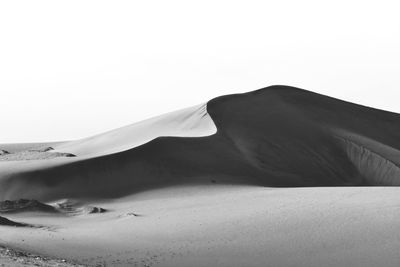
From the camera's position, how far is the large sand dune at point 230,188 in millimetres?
13734

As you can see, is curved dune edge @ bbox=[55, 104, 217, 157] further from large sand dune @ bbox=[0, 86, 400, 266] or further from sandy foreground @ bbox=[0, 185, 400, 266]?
sandy foreground @ bbox=[0, 185, 400, 266]

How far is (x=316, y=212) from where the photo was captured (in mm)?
15820

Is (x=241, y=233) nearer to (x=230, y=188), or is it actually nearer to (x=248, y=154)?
(x=230, y=188)

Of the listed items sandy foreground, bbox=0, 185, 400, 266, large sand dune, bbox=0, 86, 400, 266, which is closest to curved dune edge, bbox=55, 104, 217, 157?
large sand dune, bbox=0, 86, 400, 266

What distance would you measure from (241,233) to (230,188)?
7.02 meters

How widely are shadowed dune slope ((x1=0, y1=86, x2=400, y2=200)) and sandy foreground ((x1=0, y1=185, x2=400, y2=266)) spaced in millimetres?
4517

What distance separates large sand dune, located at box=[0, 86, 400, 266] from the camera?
541 inches

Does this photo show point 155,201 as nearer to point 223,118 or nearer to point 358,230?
point 358,230

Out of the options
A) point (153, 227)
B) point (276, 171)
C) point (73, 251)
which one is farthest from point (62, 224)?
point (276, 171)

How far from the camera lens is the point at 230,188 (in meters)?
21.8

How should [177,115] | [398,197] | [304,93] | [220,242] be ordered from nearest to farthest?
1. [220,242]
2. [398,197]
3. [177,115]
4. [304,93]

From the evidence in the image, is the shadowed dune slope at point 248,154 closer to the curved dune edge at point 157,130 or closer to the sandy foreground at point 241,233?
the curved dune edge at point 157,130

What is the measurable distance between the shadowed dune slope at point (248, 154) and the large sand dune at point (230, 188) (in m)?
0.06

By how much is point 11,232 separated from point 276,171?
12.4 m
